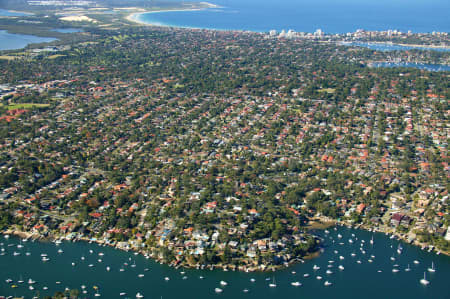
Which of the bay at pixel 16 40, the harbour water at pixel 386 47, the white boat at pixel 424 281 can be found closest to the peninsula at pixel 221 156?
the white boat at pixel 424 281

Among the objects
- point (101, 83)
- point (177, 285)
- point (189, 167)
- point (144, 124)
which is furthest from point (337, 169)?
point (101, 83)

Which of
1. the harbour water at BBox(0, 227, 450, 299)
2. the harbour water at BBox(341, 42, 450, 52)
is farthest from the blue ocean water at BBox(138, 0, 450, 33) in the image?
the harbour water at BBox(0, 227, 450, 299)

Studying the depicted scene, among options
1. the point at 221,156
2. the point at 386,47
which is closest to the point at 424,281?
the point at 221,156

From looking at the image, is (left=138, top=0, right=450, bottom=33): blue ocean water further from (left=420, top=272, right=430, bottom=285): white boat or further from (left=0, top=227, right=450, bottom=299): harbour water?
(left=420, top=272, right=430, bottom=285): white boat

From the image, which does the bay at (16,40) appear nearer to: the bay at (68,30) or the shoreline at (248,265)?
the bay at (68,30)

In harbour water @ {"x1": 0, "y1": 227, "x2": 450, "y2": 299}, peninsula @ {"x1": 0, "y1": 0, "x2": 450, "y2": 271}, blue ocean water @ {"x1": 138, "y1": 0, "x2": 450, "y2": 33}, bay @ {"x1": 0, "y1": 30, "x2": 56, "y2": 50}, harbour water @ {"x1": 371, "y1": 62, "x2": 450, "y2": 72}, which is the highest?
blue ocean water @ {"x1": 138, "y1": 0, "x2": 450, "y2": 33}

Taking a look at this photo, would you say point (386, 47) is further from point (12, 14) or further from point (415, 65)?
point (12, 14)

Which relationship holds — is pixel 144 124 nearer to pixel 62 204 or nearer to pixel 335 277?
pixel 62 204

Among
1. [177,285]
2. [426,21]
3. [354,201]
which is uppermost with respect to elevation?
[426,21]
